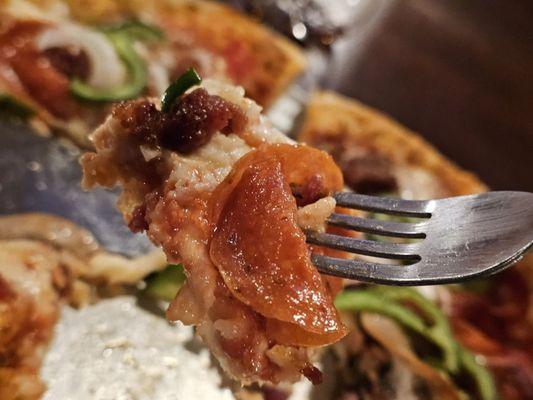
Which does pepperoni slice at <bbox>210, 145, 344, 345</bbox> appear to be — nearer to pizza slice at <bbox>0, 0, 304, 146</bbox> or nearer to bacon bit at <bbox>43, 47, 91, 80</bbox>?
pizza slice at <bbox>0, 0, 304, 146</bbox>

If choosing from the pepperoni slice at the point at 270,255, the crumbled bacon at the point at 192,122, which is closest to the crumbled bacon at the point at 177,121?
the crumbled bacon at the point at 192,122

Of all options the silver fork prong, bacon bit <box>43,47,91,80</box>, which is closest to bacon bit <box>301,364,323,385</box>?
the silver fork prong

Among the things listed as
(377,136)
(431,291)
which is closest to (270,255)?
(431,291)

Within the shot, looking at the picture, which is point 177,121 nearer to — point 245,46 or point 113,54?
point 113,54

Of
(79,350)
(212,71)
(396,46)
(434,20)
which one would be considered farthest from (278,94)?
(79,350)

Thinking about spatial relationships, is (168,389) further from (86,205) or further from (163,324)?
(86,205)

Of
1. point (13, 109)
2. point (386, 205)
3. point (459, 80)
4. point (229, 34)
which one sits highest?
point (386, 205)

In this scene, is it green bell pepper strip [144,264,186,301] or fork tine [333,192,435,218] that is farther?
green bell pepper strip [144,264,186,301]
